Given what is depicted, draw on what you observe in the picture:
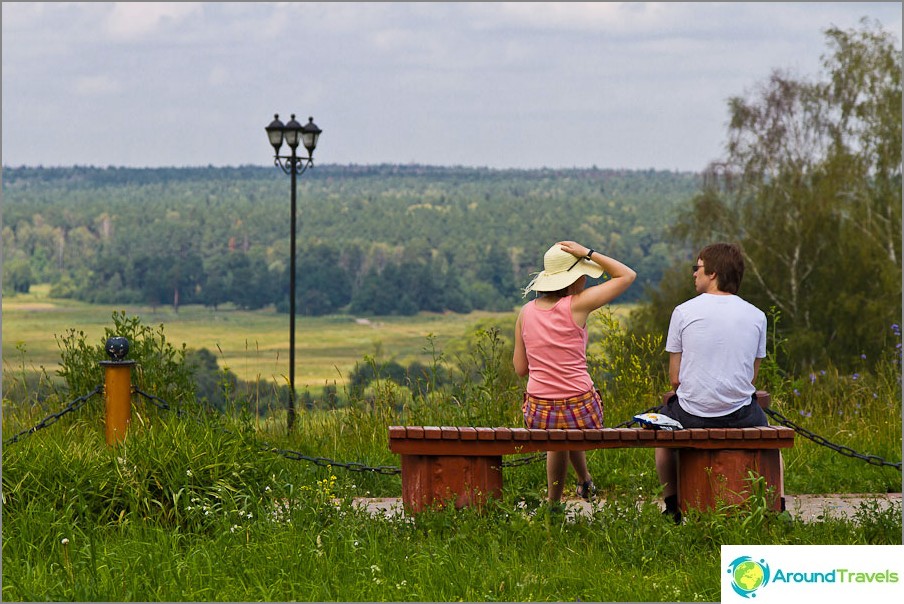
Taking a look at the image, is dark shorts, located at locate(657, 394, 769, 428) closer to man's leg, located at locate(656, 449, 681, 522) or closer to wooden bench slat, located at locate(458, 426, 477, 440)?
man's leg, located at locate(656, 449, 681, 522)

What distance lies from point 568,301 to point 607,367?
3.34 m

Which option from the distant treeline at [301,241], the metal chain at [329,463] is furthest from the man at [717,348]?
the distant treeline at [301,241]

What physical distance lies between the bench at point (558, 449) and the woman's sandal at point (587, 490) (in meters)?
0.74

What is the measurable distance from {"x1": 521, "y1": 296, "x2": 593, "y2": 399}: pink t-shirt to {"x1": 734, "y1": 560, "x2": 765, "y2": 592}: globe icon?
1.34 metres

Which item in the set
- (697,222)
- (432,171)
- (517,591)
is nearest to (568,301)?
(517,591)

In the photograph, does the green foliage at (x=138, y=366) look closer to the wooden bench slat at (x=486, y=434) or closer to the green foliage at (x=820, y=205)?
the wooden bench slat at (x=486, y=434)

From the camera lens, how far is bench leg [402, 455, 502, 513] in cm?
536

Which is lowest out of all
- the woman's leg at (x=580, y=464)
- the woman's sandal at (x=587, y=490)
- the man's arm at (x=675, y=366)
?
the woman's sandal at (x=587, y=490)

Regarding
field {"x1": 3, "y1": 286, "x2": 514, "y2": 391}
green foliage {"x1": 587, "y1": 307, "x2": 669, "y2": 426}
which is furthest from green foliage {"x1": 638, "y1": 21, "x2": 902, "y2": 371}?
field {"x1": 3, "y1": 286, "x2": 514, "y2": 391}

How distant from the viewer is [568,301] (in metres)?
5.53

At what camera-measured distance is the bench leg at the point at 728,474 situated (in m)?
5.32

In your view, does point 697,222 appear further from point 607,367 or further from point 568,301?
point 568,301

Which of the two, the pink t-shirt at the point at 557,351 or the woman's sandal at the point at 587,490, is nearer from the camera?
the pink t-shirt at the point at 557,351

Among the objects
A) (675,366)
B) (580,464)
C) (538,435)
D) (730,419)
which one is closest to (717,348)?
(675,366)
